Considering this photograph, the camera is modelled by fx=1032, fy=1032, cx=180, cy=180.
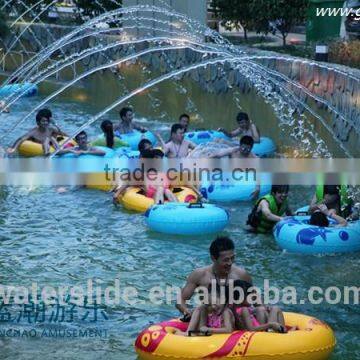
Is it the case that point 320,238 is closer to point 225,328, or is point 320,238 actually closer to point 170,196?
point 170,196

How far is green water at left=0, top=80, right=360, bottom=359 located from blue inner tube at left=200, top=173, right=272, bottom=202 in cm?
15

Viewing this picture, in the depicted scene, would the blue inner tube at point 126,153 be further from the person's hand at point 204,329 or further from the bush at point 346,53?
the person's hand at point 204,329

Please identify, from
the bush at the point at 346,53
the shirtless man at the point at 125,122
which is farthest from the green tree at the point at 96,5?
the shirtless man at the point at 125,122

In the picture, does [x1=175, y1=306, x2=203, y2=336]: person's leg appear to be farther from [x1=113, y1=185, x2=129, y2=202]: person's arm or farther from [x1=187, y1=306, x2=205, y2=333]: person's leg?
[x1=113, y1=185, x2=129, y2=202]: person's arm

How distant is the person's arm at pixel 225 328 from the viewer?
7.43 m

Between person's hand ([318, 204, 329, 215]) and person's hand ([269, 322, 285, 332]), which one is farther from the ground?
person's hand ([318, 204, 329, 215])

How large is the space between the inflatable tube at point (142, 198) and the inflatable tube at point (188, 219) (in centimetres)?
83

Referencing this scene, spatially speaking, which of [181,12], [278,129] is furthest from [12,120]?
[278,129]

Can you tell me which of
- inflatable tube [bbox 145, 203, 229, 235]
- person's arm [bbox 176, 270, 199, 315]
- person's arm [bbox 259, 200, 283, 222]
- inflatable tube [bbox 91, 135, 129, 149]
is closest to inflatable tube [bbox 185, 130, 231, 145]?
inflatable tube [bbox 91, 135, 129, 149]

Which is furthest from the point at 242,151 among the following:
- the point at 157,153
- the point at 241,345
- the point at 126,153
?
the point at 241,345

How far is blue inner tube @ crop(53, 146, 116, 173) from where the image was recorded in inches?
538

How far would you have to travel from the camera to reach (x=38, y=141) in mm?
15844

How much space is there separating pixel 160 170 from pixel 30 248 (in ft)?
7.53

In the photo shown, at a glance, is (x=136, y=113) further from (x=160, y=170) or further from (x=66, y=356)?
(x=66, y=356)
